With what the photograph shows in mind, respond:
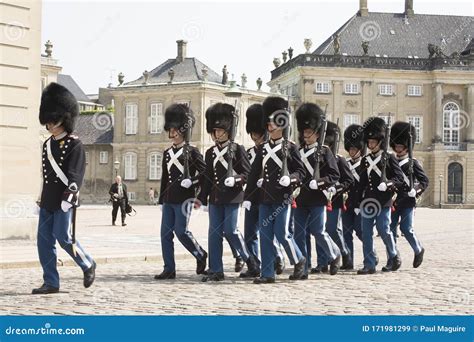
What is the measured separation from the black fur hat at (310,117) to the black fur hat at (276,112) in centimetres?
61

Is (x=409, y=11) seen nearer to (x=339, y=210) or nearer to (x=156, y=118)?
(x=156, y=118)

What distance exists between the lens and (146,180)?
60.7m

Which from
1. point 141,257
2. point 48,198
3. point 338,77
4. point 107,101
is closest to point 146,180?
point 338,77

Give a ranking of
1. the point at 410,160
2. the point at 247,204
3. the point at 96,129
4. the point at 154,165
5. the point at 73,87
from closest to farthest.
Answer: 1. the point at 247,204
2. the point at 410,160
3. the point at 154,165
4. the point at 96,129
5. the point at 73,87

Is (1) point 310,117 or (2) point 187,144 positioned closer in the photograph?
(2) point 187,144

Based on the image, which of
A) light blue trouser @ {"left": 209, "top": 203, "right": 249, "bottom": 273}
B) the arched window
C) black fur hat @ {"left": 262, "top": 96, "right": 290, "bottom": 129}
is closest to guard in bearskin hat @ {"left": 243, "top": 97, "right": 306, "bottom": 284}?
black fur hat @ {"left": 262, "top": 96, "right": 290, "bottom": 129}

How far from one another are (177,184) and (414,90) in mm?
59176

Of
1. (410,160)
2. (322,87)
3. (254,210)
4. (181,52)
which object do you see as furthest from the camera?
(322,87)

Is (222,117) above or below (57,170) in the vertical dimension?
above

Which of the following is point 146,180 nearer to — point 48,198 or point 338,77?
point 338,77

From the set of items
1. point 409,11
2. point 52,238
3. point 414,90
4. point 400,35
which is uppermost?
point 409,11

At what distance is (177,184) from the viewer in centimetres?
1080

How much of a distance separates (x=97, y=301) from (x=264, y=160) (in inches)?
114

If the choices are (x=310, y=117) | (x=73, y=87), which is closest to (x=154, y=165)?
(x=73, y=87)
